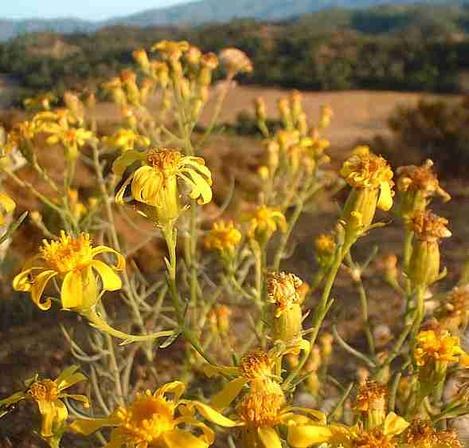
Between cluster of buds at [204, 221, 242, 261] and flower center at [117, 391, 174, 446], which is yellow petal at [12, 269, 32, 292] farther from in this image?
cluster of buds at [204, 221, 242, 261]

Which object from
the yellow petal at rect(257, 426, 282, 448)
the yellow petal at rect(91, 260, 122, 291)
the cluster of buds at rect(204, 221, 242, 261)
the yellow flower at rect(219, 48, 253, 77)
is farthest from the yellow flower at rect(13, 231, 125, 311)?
the yellow flower at rect(219, 48, 253, 77)

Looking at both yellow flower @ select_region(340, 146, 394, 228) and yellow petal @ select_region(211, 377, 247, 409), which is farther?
yellow flower @ select_region(340, 146, 394, 228)

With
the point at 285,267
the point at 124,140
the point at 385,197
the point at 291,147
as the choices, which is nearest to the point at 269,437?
the point at 385,197

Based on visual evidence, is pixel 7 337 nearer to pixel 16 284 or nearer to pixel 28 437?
pixel 28 437

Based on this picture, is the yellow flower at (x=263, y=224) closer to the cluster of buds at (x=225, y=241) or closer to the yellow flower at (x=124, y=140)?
the cluster of buds at (x=225, y=241)

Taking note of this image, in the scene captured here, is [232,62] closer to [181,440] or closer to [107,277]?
[107,277]

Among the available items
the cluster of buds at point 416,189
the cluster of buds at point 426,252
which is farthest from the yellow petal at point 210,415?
the cluster of buds at point 416,189
